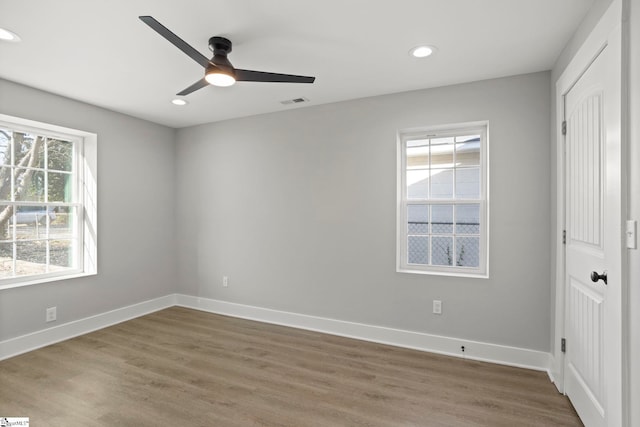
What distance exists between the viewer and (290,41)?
2400 millimetres

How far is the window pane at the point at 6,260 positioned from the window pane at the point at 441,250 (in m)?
4.16

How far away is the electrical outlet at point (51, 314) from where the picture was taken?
3381mm

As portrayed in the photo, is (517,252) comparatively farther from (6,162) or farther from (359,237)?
(6,162)

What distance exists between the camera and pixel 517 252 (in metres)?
2.92

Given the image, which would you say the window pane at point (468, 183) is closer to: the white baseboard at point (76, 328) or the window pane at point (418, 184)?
the window pane at point (418, 184)

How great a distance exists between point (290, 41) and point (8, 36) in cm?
193

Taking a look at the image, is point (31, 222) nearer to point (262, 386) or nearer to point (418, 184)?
point (262, 386)

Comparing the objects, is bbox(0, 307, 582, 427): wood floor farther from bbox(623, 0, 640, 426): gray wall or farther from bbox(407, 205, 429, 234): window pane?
bbox(407, 205, 429, 234): window pane

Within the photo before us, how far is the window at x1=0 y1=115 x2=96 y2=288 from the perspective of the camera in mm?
3236

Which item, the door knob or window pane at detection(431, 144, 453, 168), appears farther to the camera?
window pane at detection(431, 144, 453, 168)

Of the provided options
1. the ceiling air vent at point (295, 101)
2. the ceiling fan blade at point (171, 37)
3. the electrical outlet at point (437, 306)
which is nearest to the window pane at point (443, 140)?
the ceiling air vent at point (295, 101)

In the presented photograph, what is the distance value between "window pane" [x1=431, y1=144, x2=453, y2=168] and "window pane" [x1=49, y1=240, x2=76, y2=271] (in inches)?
161

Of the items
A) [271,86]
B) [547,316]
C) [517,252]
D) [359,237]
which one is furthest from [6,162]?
[547,316]

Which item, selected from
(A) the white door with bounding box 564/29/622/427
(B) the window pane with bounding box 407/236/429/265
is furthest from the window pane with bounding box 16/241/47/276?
(A) the white door with bounding box 564/29/622/427
